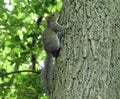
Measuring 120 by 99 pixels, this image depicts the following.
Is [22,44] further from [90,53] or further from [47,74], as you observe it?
[90,53]

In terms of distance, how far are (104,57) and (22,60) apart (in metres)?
2.92

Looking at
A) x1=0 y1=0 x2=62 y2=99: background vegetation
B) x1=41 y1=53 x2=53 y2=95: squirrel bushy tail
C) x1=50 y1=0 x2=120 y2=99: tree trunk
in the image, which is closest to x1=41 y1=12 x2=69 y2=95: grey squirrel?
x1=41 y1=53 x2=53 y2=95: squirrel bushy tail

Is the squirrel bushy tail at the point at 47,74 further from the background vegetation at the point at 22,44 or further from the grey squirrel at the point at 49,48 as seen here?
the background vegetation at the point at 22,44

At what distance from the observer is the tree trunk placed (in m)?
2.58

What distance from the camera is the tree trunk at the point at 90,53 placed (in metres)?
2.58

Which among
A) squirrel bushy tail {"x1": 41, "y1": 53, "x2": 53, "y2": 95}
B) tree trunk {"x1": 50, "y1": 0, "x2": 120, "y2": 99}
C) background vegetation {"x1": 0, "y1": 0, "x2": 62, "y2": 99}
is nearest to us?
tree trunk {"x1": 50, "y1": 0, "x2": 120, "y2": 99}

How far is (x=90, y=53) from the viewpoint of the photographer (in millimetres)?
2742

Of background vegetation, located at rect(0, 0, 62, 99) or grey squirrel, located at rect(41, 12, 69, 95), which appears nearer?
grey squirrel, located at rect(41, 12, 69, 95)

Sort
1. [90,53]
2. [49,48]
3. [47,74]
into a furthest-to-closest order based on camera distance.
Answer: [49,48] → [47,74] → [90,53]

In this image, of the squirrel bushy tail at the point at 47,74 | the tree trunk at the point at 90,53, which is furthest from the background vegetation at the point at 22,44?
the tree trunk at the point at 90,53

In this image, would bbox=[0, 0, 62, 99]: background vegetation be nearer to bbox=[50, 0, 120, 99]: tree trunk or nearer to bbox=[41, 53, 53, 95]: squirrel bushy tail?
bbox=[41, 53, 53, 95]: squirrel bushy tail

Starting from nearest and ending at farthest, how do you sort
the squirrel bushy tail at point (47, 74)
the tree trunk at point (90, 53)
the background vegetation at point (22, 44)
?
1. the tree trunk at point (90, 53)
2. the squirrel bushy tail at point (47, 74)
3. the background vegetation at point (22, 44)

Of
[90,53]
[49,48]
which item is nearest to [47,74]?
[49,48]

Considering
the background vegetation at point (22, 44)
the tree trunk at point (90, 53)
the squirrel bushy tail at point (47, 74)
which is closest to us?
the tree trunk at point (90, 53)
